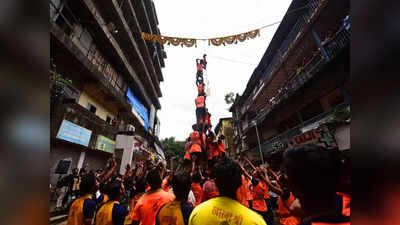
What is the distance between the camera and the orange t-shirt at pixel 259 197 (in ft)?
15.0

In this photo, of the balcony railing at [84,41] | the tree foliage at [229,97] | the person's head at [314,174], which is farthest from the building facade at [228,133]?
the person's head at [314,174]

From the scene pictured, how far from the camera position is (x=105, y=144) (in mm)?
11367

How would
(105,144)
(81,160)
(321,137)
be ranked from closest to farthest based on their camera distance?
(321,137), (81,160), (105,144)

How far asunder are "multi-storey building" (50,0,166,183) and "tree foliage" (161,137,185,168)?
19.4 meters

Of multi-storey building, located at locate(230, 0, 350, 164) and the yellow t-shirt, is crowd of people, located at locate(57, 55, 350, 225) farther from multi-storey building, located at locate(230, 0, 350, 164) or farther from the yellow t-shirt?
multi-storey building, located at locate(230, 0, 350, 164)

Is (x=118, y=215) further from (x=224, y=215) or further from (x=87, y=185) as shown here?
(x=224, y=215)

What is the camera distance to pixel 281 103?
12.4 metres

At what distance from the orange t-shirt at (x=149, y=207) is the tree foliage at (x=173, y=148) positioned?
33.1 metres

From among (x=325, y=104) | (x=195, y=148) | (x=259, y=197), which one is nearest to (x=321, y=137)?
(x=325, y=104)

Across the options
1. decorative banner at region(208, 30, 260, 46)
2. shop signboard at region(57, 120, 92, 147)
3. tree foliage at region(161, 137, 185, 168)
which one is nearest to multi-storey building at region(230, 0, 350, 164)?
decorative banner at region(208, 30, 260, 46)

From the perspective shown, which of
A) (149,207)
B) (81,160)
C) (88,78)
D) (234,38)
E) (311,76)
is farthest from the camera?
(88,78)

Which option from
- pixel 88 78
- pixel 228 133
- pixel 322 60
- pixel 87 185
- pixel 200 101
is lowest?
pixel 87 185

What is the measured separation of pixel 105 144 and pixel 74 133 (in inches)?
128
